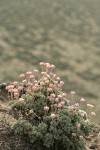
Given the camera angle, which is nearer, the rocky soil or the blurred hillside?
the rocky soil

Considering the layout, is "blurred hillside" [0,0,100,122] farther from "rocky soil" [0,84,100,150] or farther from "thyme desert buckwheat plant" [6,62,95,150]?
"thyme desert buckwheat plant" [6,62,95,150]

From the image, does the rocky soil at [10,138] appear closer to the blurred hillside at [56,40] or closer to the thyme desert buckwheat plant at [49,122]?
the thyme desert buckwheat plant at [49,122]

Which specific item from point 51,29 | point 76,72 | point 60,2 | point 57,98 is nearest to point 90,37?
point 51,29

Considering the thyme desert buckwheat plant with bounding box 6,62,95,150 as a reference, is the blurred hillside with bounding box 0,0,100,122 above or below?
above

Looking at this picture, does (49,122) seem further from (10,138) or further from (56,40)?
(56,40)

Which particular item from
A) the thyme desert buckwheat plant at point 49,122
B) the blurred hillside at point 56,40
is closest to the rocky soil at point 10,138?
the thyme desert buckwheat plant at point 49,122

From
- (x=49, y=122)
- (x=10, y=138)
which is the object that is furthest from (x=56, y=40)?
(x=10, y=138)

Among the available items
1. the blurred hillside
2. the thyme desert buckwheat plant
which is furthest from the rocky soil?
the blurred hillside

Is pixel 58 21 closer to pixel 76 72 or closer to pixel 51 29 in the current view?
pixel 51 29

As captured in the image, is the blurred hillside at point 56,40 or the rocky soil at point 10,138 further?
the blurred hillside at point 56,40
